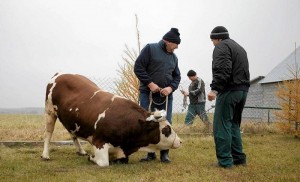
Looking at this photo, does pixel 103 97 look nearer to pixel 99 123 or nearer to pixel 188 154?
pixel 99 123

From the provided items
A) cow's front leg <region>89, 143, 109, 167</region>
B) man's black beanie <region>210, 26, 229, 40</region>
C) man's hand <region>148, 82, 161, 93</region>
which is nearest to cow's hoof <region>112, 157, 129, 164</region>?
cow's front leg <region>89, 143, 109, 167</region>

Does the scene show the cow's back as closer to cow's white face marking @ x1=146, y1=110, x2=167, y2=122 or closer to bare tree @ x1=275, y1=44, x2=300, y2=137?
cow's white face marking @ x1=146, y1=110, x2=167, y2=122

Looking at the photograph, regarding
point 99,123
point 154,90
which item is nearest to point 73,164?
point 99,123

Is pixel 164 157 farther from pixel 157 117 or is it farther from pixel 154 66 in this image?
pixel 154 66

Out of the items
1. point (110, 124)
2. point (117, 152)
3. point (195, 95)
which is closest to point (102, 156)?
point (117, 152)

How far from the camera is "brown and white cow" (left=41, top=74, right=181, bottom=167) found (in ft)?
Answer: 18.6

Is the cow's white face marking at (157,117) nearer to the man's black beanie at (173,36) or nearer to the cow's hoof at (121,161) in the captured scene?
the cow's hoof at (121,161)

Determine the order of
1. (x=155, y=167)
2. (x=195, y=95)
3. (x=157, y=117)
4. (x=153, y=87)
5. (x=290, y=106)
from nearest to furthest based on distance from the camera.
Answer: (x=155, y=167) < (x=157, y=117) < (x=153, y=87) < (x=290, y=106) < (x=195, y=95)

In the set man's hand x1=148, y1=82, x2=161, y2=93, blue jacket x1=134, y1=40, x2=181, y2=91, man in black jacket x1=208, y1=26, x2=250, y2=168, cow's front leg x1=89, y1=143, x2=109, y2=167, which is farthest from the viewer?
blue jacket x1=134, y1=40, x2=181, y2=91

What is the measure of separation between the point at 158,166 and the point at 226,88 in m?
1.50

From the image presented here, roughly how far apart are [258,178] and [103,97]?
8.56 ft

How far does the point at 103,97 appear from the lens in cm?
608

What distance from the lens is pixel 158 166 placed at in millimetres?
5656

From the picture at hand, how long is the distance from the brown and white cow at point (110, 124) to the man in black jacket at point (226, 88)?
0.80 meters
